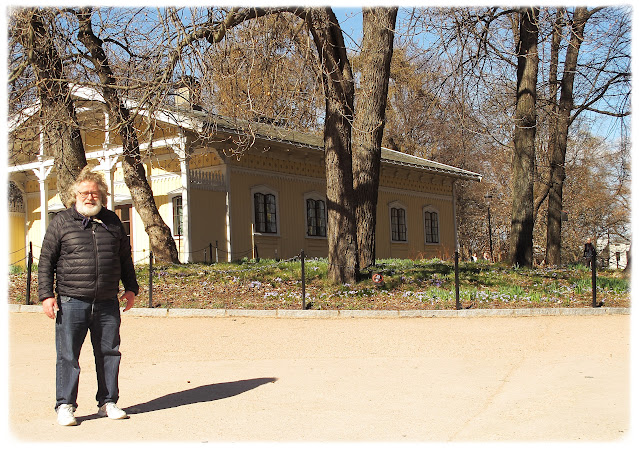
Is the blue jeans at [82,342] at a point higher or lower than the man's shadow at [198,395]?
higher

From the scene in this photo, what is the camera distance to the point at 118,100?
A: 48.7 ft

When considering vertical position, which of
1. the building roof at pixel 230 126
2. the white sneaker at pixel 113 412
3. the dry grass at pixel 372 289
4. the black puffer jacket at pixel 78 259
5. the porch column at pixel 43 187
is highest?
the building roof at pixel 230 126

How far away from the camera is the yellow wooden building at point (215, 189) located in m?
21.5

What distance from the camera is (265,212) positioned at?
2406cm

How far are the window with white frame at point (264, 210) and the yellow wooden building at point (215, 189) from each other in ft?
0.11

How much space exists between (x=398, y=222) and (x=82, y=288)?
25470 millimetres

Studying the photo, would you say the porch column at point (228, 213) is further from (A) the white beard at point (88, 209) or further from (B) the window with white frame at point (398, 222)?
(A) the white beard at point (88, 209)

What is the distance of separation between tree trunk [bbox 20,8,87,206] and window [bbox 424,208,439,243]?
19.2 metres

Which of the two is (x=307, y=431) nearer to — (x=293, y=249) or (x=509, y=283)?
(x=509, y=283)

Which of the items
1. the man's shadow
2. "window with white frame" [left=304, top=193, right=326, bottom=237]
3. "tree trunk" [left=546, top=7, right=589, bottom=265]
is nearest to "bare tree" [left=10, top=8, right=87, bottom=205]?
the man's shadow

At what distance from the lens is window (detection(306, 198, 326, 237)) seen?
25812 millimetres

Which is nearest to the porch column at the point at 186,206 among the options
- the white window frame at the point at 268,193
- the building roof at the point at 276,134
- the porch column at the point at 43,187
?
the building roof at the point at 276,134

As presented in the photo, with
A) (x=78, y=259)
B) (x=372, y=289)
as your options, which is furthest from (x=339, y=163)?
(x=78, y=259)

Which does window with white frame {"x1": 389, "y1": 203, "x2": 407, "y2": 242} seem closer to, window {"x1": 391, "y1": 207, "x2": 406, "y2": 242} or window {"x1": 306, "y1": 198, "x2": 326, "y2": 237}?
window {"x1": 391, "y1": 207, "x2": 406, "y2": 242}
